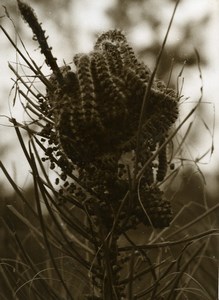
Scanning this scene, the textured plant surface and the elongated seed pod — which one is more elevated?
the elongated seed pod

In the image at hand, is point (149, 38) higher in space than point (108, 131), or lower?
higher

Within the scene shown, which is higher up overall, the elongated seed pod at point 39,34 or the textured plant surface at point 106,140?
the elongated seed pod at point 39,34

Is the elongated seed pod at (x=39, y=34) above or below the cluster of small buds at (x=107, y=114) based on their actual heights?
above

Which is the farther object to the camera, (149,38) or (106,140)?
(149,38)

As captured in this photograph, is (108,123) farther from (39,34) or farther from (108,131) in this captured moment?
(39,34)

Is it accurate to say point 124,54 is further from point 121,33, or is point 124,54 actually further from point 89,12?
point 89,12

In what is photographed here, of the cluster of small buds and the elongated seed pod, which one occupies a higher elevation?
the elongated seed pod

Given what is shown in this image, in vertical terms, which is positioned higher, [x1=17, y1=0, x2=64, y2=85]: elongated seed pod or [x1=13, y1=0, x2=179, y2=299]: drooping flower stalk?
[x1=17, y1=0, x2=64, y2=85]: elongated seed pod

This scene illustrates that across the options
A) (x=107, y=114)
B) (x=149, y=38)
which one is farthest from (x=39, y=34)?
(x=149, y=38)

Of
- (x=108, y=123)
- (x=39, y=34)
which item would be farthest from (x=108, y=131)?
(x=39, y=34)

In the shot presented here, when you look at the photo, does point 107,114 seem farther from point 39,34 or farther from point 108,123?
point 39,34

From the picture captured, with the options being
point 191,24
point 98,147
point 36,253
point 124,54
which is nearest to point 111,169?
point 98,147
